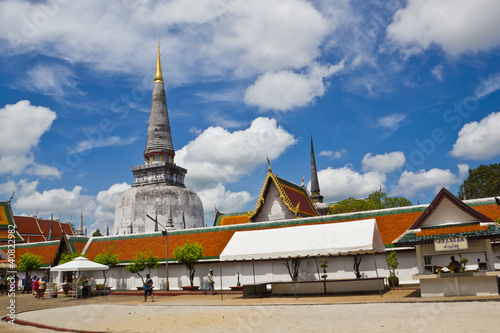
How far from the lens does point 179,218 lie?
6581 centimetres

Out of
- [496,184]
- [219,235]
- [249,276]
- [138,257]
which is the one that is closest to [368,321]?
[249,276]

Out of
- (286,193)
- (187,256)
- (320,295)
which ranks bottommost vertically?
(320,295)

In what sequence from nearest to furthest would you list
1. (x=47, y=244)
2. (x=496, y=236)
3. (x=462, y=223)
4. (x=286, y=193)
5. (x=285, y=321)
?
1. (x=285, y=321)
2. (x=496, y=236)
3. (x=462, y=223)
4. (x=286, y=193)
5. (x=47, y=244)

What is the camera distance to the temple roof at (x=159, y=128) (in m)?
68.5

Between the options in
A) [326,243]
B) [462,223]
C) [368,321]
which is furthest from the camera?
[326,243]

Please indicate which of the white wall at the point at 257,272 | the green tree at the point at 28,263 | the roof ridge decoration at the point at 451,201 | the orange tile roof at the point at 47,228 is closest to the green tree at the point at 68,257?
the white wall at the point at 257,272

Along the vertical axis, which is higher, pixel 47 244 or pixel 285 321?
pixel 47 244

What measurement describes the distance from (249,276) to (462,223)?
14850 millimetres

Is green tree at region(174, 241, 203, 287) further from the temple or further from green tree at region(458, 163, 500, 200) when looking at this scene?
green tree at region(458, 163, 500, 200)

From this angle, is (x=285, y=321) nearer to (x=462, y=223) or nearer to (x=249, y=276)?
(x=462, y=223)

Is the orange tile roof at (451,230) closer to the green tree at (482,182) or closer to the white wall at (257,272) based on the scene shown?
the white wall at (257,272)

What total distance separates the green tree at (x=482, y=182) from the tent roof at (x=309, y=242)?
4570cm

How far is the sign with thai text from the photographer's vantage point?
16.4m

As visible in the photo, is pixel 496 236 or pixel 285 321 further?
pixel 496 236
